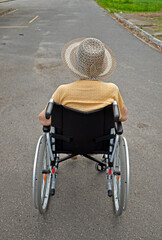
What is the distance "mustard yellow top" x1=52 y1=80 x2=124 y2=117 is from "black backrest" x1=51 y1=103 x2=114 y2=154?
6 cm

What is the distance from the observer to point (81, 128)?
1.75 meters

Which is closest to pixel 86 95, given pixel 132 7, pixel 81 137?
pixel 81 137

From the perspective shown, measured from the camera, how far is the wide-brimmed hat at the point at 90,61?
5.24 feet

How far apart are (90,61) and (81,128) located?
1.66 feet

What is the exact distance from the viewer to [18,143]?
298cm

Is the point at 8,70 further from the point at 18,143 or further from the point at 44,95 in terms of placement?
the point at 18,143

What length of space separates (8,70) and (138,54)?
3793mm

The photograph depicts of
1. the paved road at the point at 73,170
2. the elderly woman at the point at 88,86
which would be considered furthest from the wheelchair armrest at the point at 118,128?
the paved road at the point at 73,170

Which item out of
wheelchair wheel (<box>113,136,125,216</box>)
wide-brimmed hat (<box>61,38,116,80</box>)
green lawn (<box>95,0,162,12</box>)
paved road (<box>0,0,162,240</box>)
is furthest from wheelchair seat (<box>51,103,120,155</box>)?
green lawn (<box>95,0,162,12</box>)

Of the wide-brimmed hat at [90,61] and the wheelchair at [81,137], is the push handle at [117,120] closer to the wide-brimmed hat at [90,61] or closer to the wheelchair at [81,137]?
the wheelchair at [81,137]

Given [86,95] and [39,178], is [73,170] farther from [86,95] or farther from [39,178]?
[86,95]

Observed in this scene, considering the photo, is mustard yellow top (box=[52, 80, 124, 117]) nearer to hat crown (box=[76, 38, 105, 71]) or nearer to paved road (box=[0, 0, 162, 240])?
hat crown (box=[76, 38, 105, 71])

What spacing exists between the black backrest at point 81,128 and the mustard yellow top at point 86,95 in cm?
6

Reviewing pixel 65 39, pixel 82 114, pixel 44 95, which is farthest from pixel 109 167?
pixel 65 39
